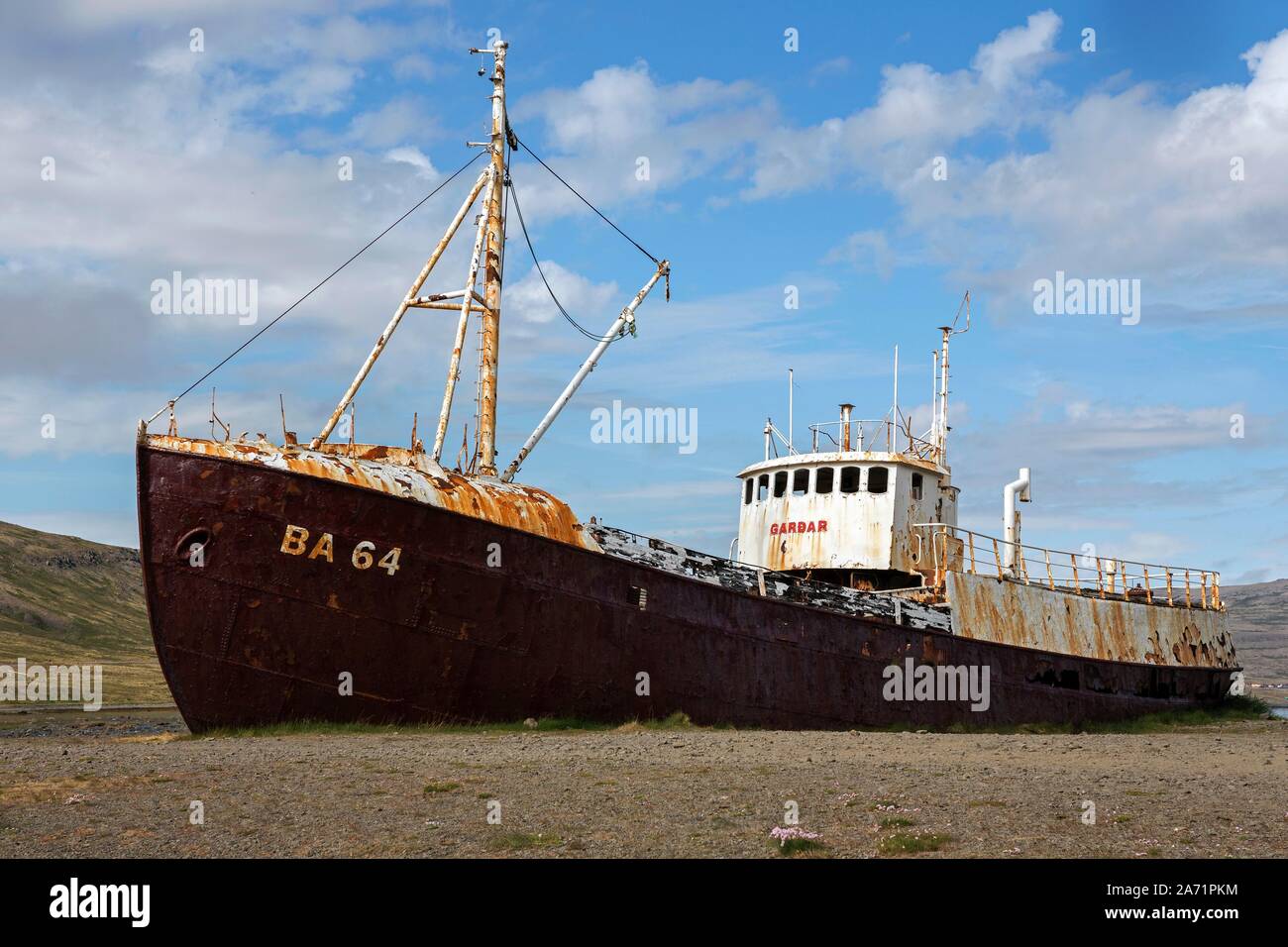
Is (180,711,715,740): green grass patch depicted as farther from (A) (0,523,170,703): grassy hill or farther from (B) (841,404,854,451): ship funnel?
(A) (0,523,170,703): grassy hill

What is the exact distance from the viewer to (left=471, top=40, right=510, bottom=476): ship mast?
69.7 feet

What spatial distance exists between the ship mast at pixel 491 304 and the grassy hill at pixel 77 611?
19265 mm

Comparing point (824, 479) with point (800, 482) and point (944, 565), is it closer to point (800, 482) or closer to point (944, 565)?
point (800, 482)

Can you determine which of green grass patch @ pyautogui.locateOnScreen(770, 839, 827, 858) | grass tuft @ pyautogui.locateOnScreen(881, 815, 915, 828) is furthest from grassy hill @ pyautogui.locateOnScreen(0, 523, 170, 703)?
green grass patch @ pyautogui.locateOnScreen(770, 839, 827, 858)

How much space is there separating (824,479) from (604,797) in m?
15.8

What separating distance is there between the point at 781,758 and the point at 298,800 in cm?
623

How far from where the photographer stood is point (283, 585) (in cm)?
1627

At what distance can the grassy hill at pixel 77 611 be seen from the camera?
45.5m

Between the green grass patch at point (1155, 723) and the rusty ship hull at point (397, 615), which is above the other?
the rusty ship hull at point (397, 615)

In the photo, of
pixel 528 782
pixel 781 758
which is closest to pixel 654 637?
pixel 781 758

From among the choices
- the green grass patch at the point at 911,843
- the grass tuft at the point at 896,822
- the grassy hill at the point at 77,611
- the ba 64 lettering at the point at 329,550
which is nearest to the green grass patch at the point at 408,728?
the ba 64 lettering at the point at 329,550

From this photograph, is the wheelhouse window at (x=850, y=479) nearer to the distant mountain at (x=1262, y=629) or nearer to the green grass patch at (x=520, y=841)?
the green grass patch at (x=520, y=841)

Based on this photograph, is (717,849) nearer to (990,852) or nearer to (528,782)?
(990,852)

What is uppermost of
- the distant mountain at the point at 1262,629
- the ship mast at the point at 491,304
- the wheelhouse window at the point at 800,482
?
the ship mast at the point at 491,304
